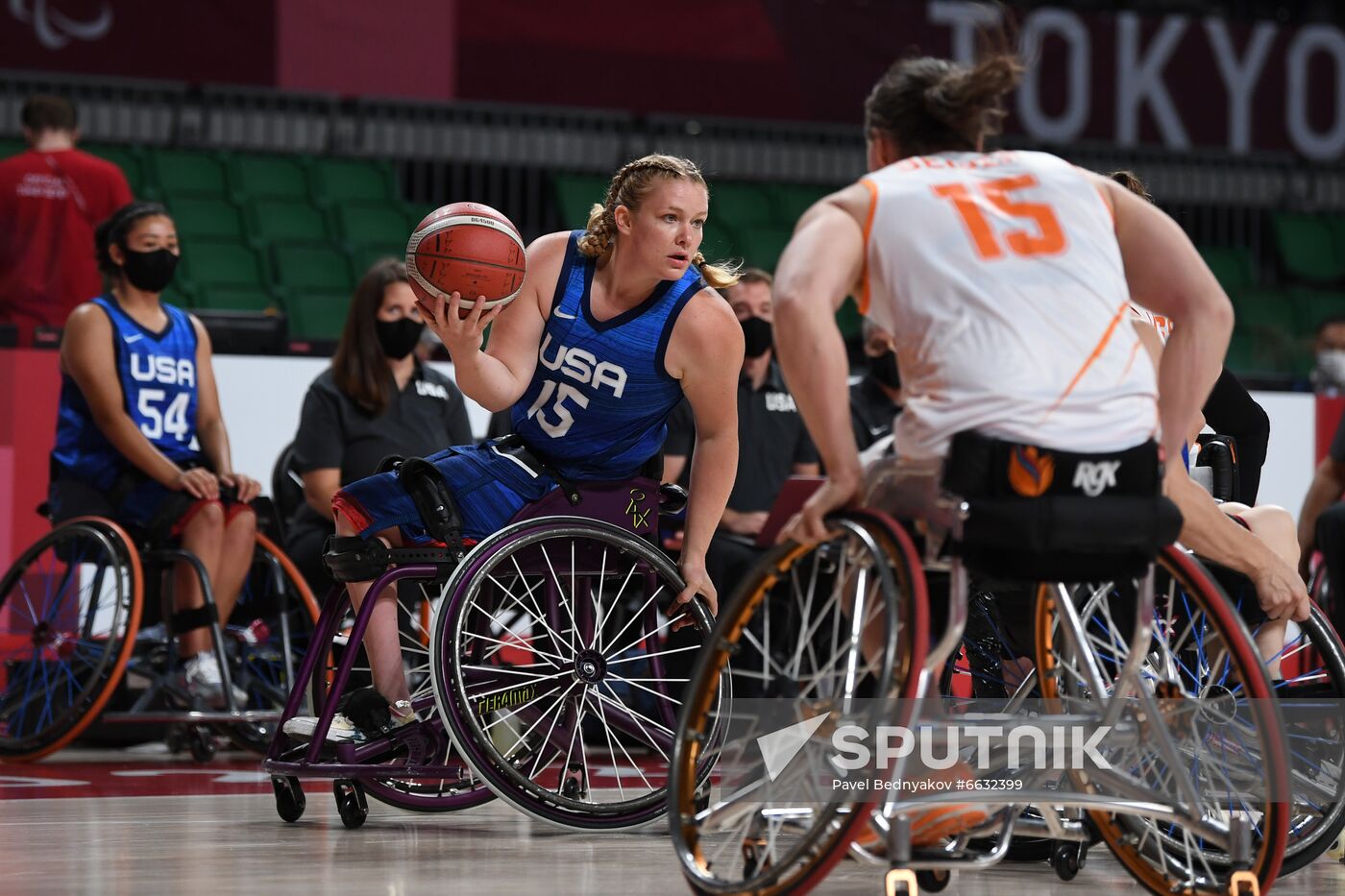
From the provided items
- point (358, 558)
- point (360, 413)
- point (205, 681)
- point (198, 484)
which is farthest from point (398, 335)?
point (358, 558)

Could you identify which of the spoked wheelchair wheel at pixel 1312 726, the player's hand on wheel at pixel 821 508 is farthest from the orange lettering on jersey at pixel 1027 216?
the spoked wheelchair wheel at pixel 1312 726

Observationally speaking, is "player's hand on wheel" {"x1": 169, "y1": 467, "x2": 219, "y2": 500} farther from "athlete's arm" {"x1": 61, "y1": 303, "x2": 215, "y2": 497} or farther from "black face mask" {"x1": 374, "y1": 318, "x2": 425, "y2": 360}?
"black face mask" {"x1": 374, "y1": 318, "x2": 425, "y2": 360}

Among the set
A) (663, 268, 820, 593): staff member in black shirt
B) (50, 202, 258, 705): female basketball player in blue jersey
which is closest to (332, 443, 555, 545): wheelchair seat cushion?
(50, 202, 258, 705): female basketball player in blue jersey

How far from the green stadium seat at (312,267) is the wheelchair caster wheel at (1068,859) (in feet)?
20.8

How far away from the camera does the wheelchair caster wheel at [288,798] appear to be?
3756mm

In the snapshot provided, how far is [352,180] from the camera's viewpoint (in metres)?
9.88

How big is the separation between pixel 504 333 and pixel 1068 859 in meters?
1.49

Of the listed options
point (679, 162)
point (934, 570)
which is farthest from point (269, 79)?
point (934, 570)

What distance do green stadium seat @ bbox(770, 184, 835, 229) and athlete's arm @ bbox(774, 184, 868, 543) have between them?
7.76m

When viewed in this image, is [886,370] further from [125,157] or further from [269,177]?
[125,157]

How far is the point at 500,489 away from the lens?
146 inches

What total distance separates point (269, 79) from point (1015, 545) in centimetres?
787

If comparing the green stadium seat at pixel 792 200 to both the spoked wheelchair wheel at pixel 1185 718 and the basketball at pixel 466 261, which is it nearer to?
the basketball at pixel 466 261

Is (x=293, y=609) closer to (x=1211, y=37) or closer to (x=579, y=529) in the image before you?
(x=579, y=529)
